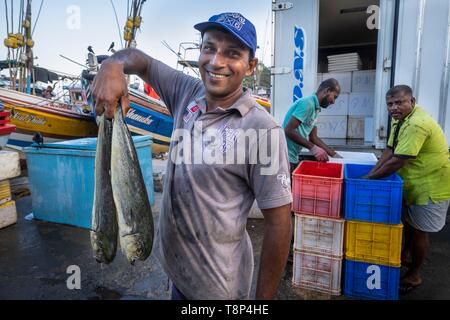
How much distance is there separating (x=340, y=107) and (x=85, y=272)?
5.51 meters

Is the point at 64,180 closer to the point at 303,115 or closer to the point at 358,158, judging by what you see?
the point at 303,115

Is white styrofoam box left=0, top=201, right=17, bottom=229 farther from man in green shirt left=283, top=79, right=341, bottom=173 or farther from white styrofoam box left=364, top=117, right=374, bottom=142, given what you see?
white styrofoam box left=364, top=117, right=374, bottom=142

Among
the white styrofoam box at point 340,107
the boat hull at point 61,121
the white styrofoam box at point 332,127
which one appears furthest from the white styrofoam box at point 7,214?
the white styrofoam box at point 340,107

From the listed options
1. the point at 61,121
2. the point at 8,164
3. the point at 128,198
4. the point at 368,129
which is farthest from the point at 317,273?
the point at 61,121

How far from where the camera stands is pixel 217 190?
138 cm

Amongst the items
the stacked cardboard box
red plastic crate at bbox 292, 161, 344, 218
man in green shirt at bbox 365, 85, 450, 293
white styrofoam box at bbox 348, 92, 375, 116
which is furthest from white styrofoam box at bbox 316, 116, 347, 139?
red plastic crate at bbox 292, 161, 344, 218

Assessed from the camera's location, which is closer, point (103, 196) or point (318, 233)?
point (103, 196)

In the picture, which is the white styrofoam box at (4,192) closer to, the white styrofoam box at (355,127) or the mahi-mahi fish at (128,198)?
the mahi-mahi fish at (128,198)

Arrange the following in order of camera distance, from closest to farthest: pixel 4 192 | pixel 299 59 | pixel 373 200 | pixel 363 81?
pixel 373 200, pixel 299 59, pixel 4 192, pixel 363 81

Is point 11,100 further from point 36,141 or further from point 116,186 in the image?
point 116,186

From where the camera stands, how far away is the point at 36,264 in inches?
141

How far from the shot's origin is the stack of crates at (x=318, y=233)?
9.97 ft

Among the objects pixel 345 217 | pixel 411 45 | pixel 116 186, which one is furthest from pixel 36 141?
pixel 411 45

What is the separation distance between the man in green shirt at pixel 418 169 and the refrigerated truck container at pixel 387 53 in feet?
3.81
